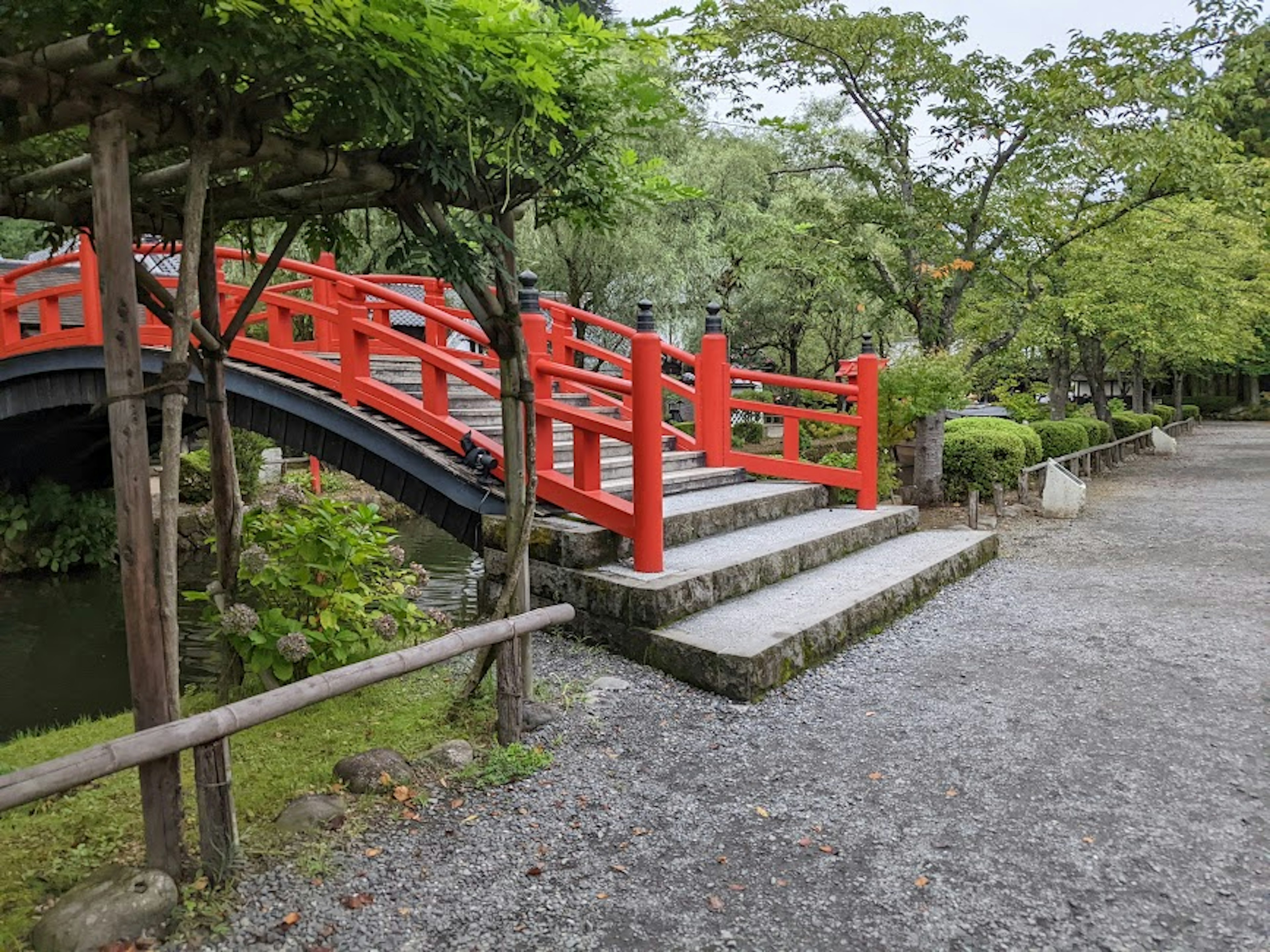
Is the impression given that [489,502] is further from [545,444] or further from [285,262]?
[285,262]

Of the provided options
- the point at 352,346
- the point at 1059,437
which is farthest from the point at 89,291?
the point at 1059,437

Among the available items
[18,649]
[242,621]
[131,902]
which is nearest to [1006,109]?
[242,621]

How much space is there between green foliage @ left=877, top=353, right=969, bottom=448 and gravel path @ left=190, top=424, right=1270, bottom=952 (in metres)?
4.65

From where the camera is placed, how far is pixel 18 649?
9.52 meters

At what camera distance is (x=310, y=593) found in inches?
170

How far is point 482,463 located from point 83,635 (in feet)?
22.7

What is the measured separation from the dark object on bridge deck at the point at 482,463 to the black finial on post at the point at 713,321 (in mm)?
2523

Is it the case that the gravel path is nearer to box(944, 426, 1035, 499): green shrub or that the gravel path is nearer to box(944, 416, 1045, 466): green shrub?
box(944, 426, 1035, 499): green shrub

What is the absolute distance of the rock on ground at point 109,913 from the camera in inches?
97.3

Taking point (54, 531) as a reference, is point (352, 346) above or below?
above

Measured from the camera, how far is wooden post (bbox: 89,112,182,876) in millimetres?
2619

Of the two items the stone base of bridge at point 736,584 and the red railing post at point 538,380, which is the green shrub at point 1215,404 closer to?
the stone base of bridge at point 736,584

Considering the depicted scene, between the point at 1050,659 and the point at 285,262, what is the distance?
6.01 m

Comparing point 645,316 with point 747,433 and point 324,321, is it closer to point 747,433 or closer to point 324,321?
point 324,321
